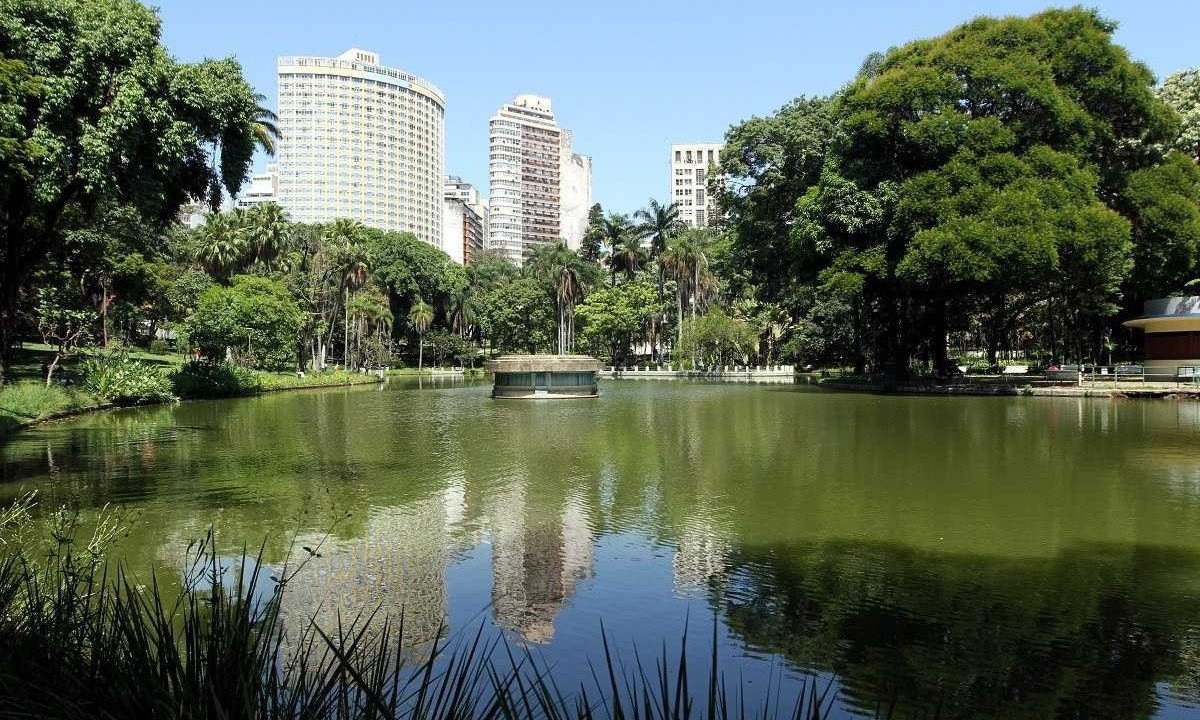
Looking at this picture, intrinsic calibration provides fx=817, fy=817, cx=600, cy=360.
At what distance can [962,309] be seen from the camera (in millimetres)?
41812

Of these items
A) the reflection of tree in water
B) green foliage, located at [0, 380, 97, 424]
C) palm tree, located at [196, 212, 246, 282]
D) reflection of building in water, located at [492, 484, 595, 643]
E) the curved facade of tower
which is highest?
the curved facade of tower

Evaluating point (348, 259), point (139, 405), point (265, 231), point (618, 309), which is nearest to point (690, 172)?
point (618, 309)

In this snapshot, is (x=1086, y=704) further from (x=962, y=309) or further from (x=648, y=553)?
(x=962, y=309)

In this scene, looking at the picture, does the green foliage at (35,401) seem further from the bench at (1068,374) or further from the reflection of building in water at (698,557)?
the bench at (1068,374)

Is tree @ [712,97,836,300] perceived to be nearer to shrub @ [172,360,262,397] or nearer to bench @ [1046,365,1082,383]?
bench @ [1046,365,1082,383]

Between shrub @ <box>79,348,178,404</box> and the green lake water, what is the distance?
9.84 meters

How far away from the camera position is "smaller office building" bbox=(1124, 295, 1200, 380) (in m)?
33.7

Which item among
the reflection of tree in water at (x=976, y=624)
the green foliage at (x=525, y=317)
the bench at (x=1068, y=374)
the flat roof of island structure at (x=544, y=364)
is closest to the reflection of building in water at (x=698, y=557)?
the reflection of tree in water at (x=976, y=624)

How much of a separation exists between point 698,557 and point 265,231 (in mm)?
49440

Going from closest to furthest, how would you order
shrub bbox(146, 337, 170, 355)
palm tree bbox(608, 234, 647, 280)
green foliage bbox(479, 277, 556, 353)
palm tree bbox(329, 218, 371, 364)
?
palm tree bbox(329, 218, 371, 364), shrub bbox(146, 337, 170, 355), palm tree bbox(608, 234, 647, 280), green foliage bbox(479, 277, 556, 353)

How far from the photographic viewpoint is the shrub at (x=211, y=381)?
1342 inches

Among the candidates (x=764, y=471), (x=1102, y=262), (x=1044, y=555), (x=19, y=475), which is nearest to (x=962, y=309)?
(x=1102, y=262)

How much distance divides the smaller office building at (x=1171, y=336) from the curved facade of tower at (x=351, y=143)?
126513 millimetres

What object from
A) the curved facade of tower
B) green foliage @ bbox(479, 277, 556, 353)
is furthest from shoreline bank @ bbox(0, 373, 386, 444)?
the curved facade of tower
